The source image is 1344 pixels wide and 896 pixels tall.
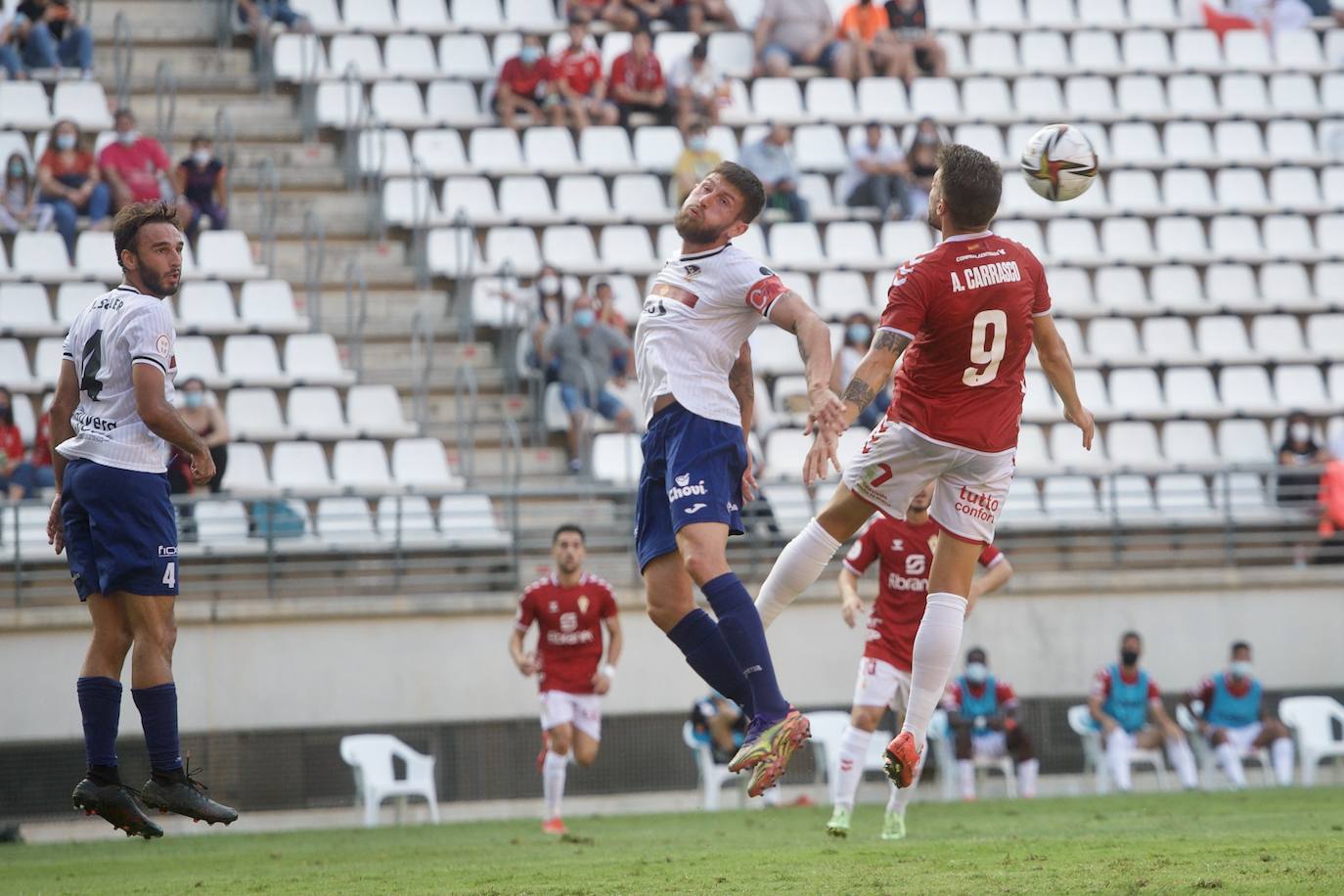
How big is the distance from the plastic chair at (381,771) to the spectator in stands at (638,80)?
8589mm

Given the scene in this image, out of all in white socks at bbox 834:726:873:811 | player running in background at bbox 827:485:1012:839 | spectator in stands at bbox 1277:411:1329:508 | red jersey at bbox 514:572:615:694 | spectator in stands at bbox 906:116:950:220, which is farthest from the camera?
spectator in stands at bbox 906:116:950:220

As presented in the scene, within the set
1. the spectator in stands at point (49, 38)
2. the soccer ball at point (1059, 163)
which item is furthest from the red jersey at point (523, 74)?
the soccer ball at point (1059, 163)

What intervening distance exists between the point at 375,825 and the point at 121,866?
16.7 ft

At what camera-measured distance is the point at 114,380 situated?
809 centimetres

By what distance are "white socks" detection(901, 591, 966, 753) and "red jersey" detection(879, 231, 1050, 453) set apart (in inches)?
27.3

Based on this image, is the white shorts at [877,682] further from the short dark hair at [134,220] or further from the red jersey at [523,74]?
the red jersey at [523,74]

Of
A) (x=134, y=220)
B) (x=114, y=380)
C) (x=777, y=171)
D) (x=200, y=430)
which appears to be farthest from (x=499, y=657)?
(x=134, y=220)

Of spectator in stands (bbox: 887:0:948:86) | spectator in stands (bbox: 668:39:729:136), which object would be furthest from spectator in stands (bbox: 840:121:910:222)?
spectator in stands (bbox: 887:0:948:86)

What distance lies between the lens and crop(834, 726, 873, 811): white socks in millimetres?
12000

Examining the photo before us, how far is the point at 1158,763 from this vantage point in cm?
1828

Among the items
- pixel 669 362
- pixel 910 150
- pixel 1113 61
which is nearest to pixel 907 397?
pixel 669 362

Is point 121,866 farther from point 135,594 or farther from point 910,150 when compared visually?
point 910,150

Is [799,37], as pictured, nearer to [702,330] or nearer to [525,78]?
[525,78]

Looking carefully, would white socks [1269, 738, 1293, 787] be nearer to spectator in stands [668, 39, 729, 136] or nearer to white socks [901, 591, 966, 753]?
spectator in stands [668, 39, 729, 136]
